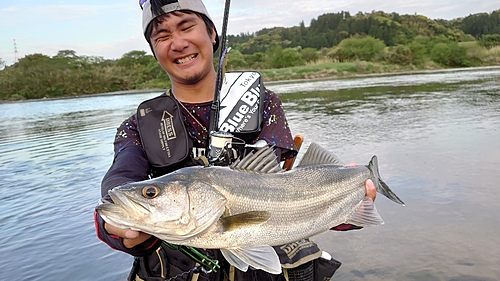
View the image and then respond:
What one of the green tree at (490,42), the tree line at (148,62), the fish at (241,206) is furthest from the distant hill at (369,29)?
Answer: the fish at (241,206)

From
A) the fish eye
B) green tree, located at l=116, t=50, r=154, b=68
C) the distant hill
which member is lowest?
the fish eye

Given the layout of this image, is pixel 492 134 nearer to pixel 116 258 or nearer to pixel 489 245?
pixel 489 245

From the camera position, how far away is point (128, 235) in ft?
7.41

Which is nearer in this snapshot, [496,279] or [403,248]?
[496,279]

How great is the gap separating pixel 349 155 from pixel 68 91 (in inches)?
2410

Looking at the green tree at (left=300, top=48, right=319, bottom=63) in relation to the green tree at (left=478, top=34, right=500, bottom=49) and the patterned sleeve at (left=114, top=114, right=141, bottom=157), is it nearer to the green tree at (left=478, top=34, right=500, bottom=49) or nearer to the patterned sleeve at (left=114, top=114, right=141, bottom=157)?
the green tree at (left=478, top=34, right=500, bottom=49)

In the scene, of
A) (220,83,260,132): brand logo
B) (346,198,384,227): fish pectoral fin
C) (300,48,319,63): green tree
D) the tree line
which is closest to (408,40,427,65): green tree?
the tree line

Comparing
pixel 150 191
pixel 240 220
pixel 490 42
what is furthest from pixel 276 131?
pixel 490 42

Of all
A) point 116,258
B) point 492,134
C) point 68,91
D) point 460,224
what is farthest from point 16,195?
point 68,91

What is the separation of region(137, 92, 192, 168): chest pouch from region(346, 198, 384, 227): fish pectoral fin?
4.42 ft

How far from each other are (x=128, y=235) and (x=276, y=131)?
5.12 ft

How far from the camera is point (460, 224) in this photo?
4.98 m

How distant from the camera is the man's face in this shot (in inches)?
127

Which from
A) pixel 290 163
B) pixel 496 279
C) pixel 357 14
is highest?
pixel 357 14
